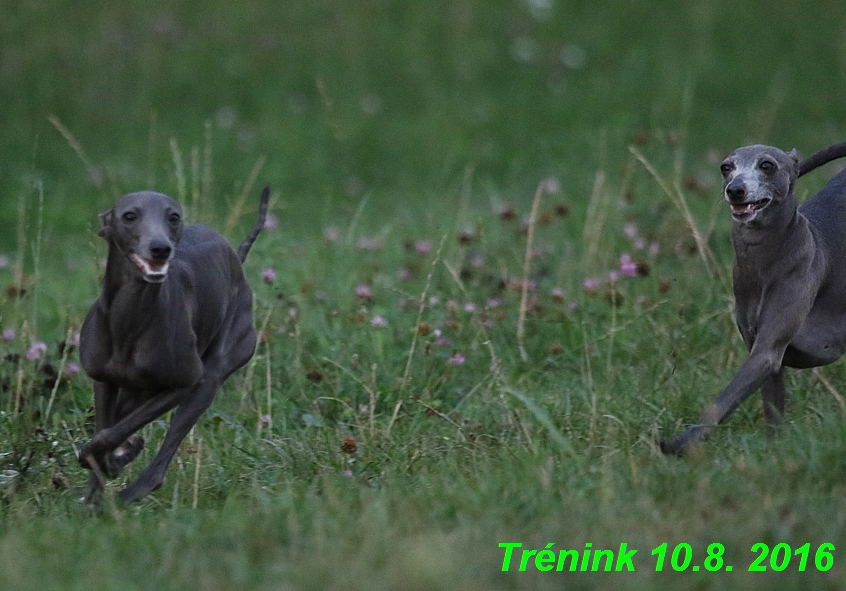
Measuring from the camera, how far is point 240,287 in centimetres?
503

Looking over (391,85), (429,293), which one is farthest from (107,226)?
(391,85)

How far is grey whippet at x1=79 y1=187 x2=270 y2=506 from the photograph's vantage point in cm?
421

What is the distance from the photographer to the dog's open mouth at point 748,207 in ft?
14.8

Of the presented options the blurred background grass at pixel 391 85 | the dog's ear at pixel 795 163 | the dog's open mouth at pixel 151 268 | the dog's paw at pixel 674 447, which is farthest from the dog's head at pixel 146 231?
the blurred background grass at pixel 391 85

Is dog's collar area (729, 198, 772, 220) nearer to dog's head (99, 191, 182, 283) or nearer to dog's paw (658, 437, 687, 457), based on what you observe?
dog's paw (658, 437, 687, 457)

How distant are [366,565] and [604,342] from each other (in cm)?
314

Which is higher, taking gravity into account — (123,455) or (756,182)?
(756,182)

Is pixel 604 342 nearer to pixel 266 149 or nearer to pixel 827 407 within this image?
pixel 827 407

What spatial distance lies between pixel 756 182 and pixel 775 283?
1.32ft

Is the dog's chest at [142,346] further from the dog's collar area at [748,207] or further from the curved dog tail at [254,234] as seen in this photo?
the dog's collar area at [748,207]

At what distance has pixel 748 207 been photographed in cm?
450

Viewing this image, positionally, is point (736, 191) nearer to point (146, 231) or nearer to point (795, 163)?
point (795, 163)

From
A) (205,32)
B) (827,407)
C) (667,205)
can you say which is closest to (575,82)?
(205,32)

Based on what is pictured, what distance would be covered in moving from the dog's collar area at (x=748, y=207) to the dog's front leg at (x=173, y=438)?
2103 millimetres
